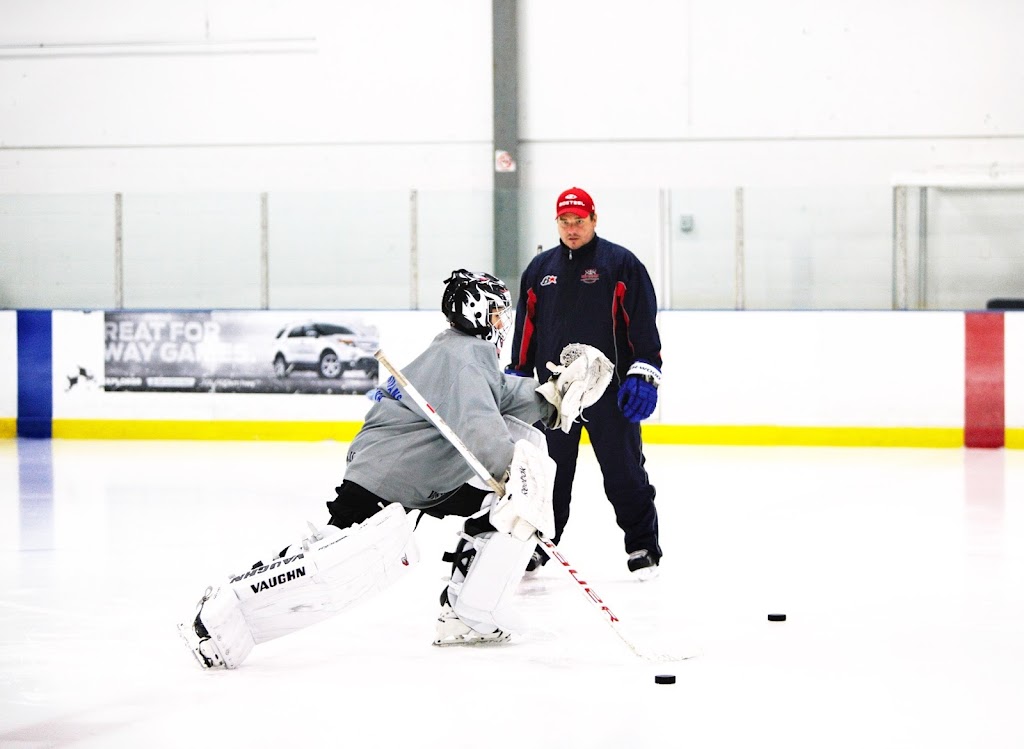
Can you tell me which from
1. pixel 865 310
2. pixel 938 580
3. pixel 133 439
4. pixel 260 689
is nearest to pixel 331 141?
pixel 133 439

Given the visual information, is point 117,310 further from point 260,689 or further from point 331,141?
point 260,689

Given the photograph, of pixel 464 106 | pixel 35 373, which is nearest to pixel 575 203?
pixel 35 373

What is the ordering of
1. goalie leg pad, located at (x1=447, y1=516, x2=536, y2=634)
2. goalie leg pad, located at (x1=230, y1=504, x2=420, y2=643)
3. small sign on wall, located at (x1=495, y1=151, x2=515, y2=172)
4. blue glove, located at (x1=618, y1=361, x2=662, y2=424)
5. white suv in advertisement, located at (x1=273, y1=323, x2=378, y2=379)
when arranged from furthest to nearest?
small sign on wall, located at (x1=495, y1=151, x2=515, y2=172) → white suv in advertisement, located at (x1=273, y1=323, x2=378, y2=379) → blue glove, located at (x1=618, y1=361, x2=662, y2=424) → goalie leg pad, located at (x1=447, y1=516, x2=536, y2=634) → goalie leg pad, located at (x1=230, y1=504, x2=420, y2=643)

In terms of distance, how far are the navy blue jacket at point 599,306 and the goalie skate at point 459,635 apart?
1.17 m

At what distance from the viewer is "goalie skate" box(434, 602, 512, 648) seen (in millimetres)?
3588

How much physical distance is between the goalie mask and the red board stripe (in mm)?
5756

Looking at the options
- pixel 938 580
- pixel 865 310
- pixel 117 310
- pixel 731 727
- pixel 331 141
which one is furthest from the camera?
pixel 331 141

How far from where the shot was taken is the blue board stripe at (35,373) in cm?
936

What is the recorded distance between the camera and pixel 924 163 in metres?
10.3

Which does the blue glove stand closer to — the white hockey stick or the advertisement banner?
the white hockey stick

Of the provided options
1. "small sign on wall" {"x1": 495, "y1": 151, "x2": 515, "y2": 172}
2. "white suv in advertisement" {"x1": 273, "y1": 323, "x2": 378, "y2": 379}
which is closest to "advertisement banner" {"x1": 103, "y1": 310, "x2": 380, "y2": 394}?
"white suv in advertisement" {"x1": 273, "y1": 323, "x2": 378, "y2": 379}

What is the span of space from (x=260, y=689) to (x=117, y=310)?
21.9ft

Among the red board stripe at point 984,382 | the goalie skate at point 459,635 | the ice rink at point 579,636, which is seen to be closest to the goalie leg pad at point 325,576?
the ice rink at point 579,636

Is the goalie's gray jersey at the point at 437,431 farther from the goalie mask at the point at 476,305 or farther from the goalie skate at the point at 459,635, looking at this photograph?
the goalie skate at the point at 459,635
